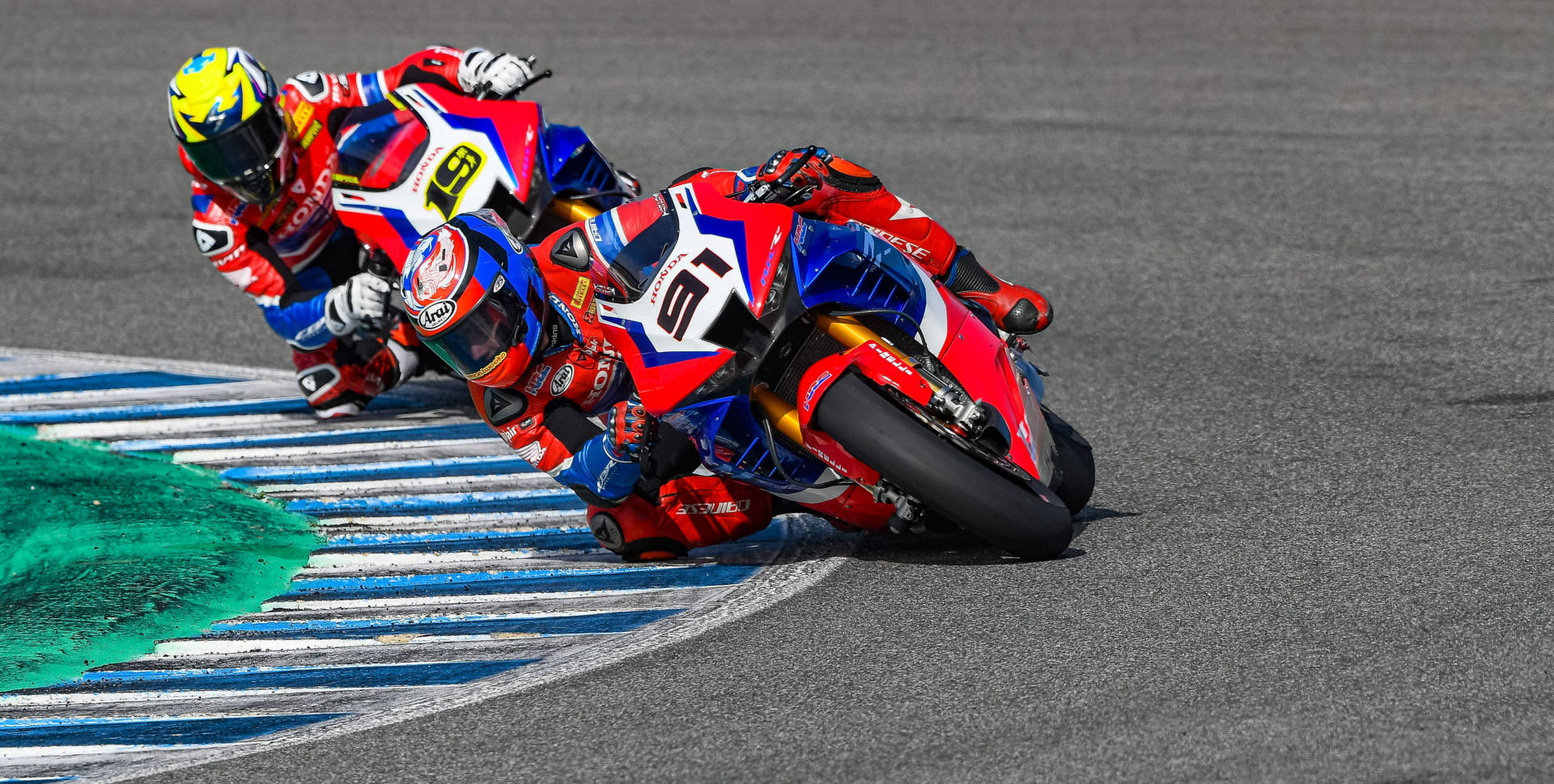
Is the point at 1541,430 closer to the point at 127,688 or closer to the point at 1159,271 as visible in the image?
the point at 1159,271

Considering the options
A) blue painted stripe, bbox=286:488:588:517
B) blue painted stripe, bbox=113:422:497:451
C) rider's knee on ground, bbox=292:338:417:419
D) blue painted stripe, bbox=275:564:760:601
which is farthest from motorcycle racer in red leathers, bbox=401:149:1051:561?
rider's knee on ground, bbox=292:338:417:419

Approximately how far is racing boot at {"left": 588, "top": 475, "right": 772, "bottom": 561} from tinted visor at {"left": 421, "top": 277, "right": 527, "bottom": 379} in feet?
2.25

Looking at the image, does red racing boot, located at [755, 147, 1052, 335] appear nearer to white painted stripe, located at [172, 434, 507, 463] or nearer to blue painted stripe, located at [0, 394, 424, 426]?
white painted stripe, located at [172, 434, 507, 463]

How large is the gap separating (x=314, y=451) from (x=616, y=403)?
2276 millimetres

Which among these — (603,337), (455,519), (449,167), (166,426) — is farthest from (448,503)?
Result: (166,426)

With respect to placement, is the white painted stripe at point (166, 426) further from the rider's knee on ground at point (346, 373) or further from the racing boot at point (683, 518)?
the racing boot at point (683, 518)

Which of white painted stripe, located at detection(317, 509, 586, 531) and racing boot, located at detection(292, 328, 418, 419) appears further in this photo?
racing boot, located at detection(292, 328, 418, 419)

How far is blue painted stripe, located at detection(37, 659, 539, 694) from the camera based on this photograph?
500 cm

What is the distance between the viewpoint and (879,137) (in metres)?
12.3

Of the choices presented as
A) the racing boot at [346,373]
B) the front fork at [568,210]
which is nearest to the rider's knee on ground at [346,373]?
the racing boot at [346,373]

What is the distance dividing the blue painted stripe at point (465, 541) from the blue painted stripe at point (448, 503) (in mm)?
288

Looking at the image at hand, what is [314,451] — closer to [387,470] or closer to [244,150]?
[387,470]

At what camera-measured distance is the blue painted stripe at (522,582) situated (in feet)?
18.9

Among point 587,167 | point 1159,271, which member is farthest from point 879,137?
point 587,167
